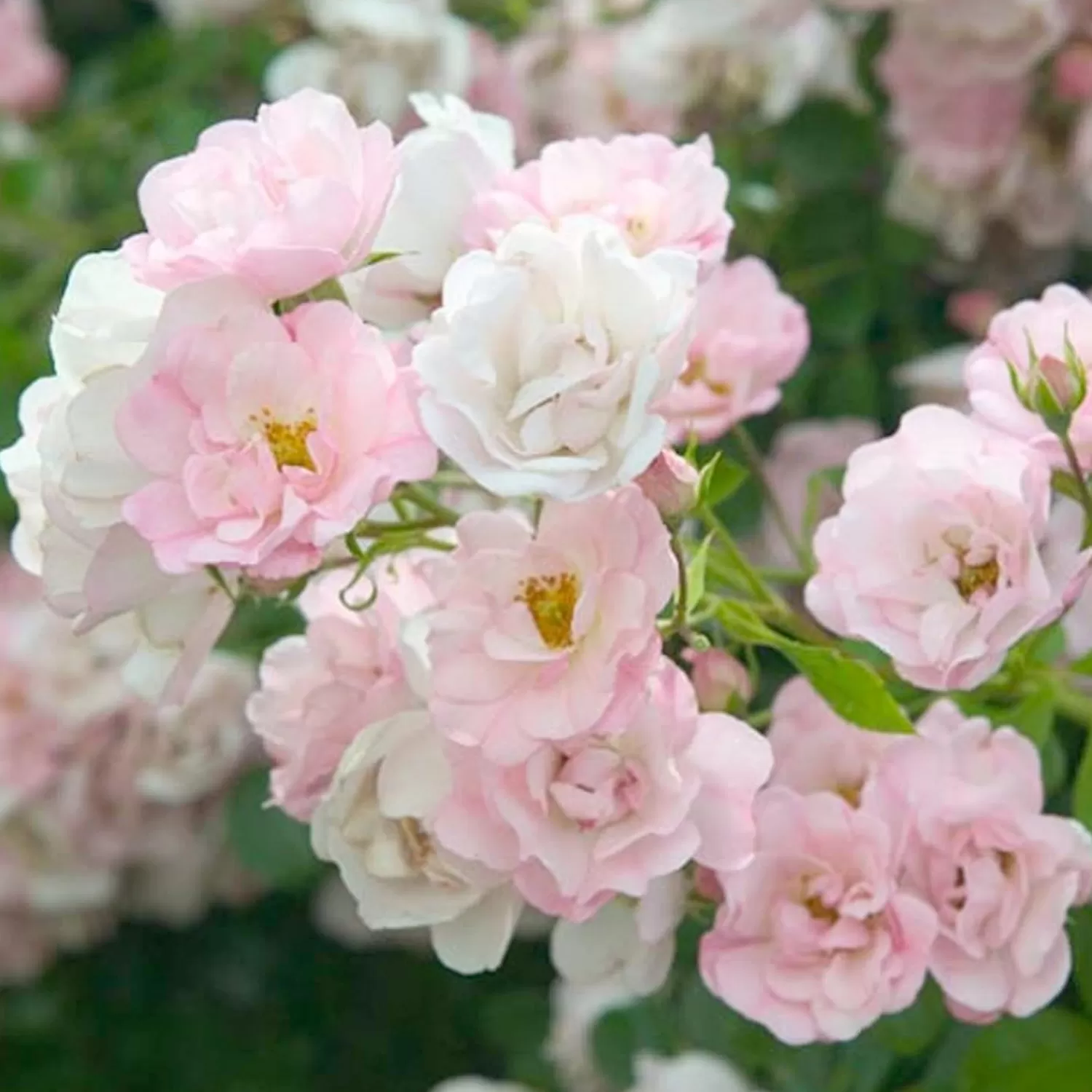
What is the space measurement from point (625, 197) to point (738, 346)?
119mm

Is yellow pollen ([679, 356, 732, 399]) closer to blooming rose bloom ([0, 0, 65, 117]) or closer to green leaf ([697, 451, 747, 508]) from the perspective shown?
green leaf ([697, 451, 747, 508])

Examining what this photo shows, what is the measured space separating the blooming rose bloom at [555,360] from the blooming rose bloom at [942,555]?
0.29ft

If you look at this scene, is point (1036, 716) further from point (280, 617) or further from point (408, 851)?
point (280, 617)

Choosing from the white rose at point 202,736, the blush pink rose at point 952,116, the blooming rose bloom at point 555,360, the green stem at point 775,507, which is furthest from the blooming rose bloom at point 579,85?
the blooming rose bloom at point 555,360

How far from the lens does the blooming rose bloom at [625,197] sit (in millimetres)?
620

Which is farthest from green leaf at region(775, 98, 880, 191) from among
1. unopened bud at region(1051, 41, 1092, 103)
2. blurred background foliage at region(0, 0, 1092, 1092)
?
unopened bud at region(1051, 41, 1092, 103)

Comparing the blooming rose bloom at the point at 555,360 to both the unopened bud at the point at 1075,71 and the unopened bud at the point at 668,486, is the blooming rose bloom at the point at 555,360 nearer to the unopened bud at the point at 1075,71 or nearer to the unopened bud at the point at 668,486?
the unopened bud at the point at 668,486

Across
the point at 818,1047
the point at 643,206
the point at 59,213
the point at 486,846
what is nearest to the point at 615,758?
the point at 486,846

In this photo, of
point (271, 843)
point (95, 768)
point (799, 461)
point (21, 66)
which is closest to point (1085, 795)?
point (799, 461)

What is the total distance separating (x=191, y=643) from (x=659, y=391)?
163 millimetres

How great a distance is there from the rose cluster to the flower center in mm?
524

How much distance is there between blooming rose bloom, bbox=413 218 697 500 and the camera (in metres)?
0.53

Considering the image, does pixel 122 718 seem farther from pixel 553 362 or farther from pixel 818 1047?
pixel 553 362

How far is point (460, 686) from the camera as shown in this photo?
→ 556 millimetres
